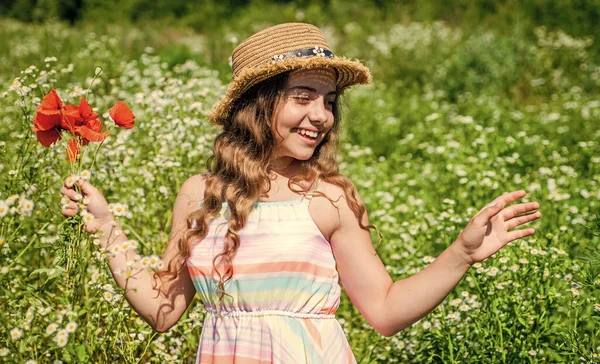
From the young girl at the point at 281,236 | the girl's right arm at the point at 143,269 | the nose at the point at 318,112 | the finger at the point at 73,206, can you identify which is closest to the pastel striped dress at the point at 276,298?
the young girl at the point at 281,236

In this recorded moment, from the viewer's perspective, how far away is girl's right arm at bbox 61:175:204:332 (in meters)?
1.92

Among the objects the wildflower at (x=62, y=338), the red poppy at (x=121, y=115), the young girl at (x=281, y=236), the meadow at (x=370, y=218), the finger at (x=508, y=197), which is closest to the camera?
the wildflower at (x=62, y=338)

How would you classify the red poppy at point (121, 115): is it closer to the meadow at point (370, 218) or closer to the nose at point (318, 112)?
the meadow at point (370, 218)

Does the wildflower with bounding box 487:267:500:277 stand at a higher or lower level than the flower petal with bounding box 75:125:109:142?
lower

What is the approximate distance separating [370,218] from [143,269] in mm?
2293

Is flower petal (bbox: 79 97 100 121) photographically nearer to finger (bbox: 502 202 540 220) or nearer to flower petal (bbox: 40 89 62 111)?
flower petal (bbox: 40 89 62 111)

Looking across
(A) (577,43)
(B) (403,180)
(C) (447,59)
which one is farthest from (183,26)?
(B) (403,180)

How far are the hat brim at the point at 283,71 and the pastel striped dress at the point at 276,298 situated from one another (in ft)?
1.39

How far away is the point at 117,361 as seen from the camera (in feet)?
8.10

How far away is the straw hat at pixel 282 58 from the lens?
199 cm

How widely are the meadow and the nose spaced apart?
434 mm

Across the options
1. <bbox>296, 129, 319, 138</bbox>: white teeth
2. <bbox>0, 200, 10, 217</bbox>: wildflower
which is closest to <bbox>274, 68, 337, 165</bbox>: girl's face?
<bbox>296, 129, 319, 138</bbox>: white teeth

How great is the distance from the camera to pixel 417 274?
1.83m

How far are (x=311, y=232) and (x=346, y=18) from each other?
13211mm
